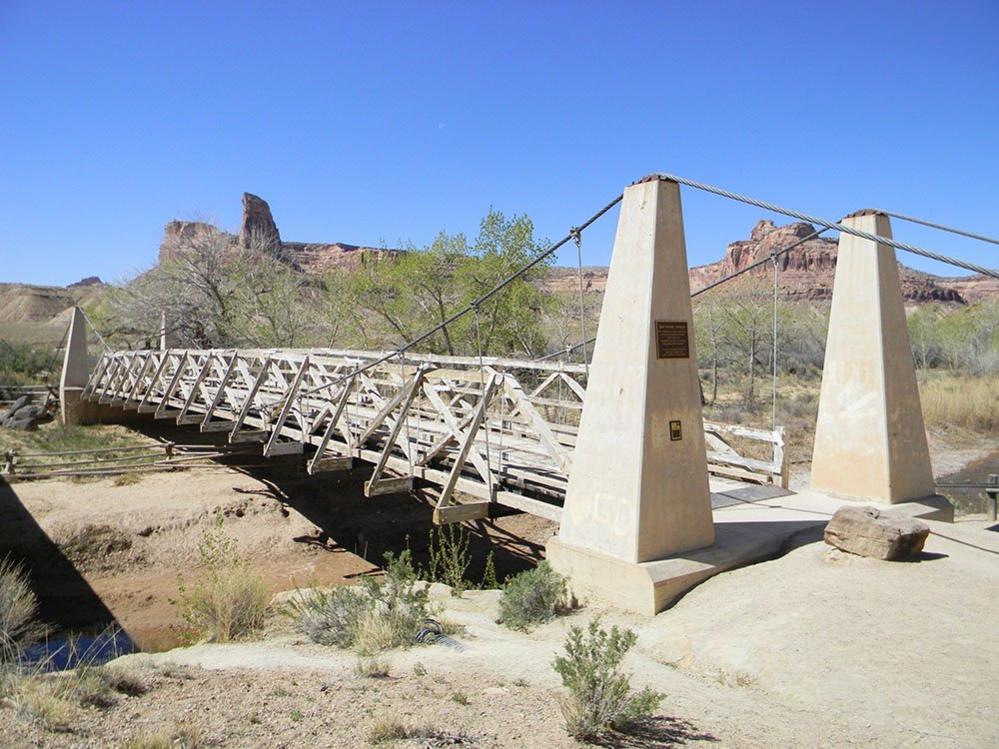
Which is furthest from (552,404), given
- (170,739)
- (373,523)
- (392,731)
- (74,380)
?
(74,380)

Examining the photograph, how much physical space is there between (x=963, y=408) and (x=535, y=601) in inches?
851

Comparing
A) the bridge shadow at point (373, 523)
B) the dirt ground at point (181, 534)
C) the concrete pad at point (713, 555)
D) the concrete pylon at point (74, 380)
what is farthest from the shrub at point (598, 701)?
the concrete pylon at point (74, 380)

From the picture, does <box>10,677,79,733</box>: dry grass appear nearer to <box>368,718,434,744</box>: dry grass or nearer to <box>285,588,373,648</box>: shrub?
<box>368,718,434,744</box>: dry grass

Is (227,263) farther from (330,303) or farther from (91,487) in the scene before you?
(91,487)

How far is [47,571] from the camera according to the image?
12164 mm

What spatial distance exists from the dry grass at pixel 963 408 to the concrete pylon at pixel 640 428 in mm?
19260

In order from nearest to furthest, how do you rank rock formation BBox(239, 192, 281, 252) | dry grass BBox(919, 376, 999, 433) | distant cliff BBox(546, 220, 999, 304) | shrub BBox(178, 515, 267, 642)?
1. shrub BBox(178, 515, 267, 642)
2. dry grass BBox(919, 376, 999, 433)
3. distant cliff BBox(546, 220, 999, 304)
4. rock formation BBox(239, 192, 281, 252)

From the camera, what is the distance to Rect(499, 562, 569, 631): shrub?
17.9 ft

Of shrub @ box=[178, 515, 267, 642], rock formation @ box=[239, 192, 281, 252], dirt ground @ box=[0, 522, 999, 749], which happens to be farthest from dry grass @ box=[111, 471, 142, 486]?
rock formation @ box=[239, 192, 281, 252]

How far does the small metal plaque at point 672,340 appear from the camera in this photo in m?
5.42

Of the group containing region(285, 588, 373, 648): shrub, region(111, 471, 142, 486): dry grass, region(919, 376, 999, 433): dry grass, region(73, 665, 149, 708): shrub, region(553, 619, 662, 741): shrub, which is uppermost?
region(919, 376, 999, 433): dry grass

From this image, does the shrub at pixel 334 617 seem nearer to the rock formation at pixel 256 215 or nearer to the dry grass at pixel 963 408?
the dry grass at pixel 963 408

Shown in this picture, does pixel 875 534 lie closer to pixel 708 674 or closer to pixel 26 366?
pixel 708 674

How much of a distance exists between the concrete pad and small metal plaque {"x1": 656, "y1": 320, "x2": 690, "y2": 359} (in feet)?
4.91
